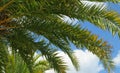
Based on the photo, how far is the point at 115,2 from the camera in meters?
11.5

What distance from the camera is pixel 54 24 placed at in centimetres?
1152

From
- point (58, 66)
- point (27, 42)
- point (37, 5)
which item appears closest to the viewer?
point (37, 5)

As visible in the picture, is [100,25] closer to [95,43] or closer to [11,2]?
[95,43]

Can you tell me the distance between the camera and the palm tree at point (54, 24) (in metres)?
11.0

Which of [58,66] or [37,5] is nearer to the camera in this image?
[37,5]

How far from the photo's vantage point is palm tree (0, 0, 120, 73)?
11.0 meters

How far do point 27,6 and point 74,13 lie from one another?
133 cm

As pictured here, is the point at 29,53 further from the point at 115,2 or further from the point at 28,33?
the point at 115,2

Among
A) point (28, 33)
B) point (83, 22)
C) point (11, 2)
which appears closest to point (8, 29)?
point (28, 33)

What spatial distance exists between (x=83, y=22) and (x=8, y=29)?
261cm

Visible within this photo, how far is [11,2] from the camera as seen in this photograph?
11055 mm

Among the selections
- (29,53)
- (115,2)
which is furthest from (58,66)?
(115,2)

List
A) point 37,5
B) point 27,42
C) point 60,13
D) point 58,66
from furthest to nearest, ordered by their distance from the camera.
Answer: point 58,66
point 27,42
point 60,13
point 37,5

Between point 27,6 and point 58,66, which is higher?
point 27,6
